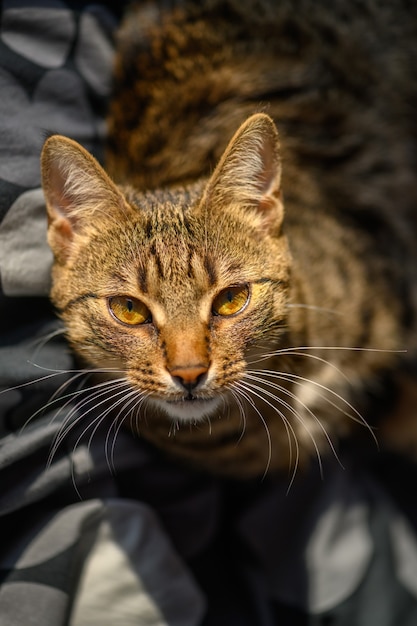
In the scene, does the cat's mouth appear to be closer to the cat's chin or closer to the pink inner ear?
the cat's chin

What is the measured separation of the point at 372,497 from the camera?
146 cm

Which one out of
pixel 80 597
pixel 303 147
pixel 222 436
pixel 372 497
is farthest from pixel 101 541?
pixel 303 147

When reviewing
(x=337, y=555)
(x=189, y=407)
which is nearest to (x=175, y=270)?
(x=189, y=407)

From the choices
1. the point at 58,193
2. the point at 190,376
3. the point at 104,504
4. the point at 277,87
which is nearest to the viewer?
the point at 190,376

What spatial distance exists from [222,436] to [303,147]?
681 mm

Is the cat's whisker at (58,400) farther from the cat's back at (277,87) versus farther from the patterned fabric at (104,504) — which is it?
the cat's back at (277,87)

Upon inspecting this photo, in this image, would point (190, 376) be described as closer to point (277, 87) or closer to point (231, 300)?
point (231, 300)

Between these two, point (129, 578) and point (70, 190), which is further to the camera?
point (129, 578)

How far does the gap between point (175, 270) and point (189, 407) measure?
214 mm

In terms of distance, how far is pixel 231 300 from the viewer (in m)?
0.95

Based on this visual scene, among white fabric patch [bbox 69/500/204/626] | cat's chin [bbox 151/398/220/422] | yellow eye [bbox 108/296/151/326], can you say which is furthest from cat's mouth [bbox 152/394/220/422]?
white fabric patch [bbox 69/500/204/626]

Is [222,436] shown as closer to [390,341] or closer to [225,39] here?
[390,341]

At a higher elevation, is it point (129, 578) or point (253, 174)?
point (253, 174)

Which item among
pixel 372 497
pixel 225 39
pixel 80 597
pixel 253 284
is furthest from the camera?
pixel 372 497
